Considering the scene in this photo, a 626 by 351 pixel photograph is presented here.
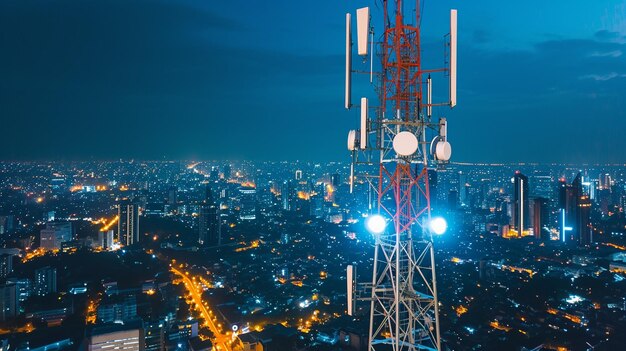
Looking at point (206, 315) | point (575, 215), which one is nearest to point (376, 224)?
point (206, 315)

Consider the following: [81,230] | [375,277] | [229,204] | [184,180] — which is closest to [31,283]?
[81,230]

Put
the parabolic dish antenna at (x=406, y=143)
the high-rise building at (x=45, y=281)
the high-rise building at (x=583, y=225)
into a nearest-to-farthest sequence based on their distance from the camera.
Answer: the parabolic dish antenna at (x=406, y=143) → the high-rise building at (x=45, y=281) → the high-rise building at (x=583, y=225)

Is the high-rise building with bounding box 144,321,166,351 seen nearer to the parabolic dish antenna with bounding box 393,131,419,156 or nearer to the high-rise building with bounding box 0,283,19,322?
the high-rise building with bounding box 0,283,19,322

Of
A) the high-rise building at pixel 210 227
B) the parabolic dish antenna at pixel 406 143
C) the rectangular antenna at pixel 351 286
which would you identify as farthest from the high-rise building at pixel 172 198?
the parabolic dish antenna at pixel 406 143

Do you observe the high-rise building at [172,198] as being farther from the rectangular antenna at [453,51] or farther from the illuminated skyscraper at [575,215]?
the rectangular antenna at [453,51]

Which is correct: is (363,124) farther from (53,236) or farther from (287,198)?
(287,198)

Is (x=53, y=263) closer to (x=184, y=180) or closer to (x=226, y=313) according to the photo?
(x=226, y=313)
